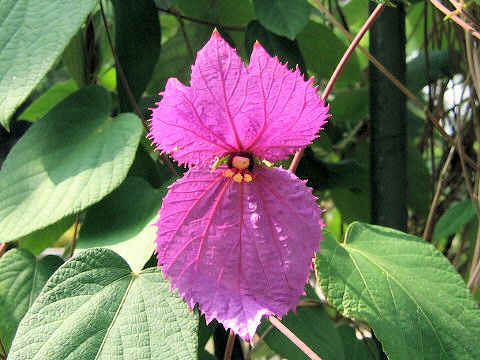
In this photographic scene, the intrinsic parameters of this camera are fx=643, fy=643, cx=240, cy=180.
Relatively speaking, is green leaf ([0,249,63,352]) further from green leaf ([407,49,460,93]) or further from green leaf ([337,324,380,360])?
green leaf ([407,49,460,93])

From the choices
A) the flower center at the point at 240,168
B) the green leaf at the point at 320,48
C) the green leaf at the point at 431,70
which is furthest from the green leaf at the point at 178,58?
the flower center at the point at 240,168

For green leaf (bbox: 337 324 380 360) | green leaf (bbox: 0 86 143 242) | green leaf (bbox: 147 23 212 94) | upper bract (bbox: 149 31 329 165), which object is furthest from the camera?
green leaf (bbox: 147 23 212 94)

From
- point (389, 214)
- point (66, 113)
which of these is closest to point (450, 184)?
point (389, 214)

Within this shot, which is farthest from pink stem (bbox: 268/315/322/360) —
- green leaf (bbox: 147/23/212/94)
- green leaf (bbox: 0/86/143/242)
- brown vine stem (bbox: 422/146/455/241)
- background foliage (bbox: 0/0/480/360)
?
green leaf (bbox: 147/23/212/94)

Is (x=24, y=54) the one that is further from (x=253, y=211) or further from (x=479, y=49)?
(x=479, y=49)

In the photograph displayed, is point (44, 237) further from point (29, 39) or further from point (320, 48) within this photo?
point (320, 48)

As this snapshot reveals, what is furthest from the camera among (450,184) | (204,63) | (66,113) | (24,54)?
(450,184)
